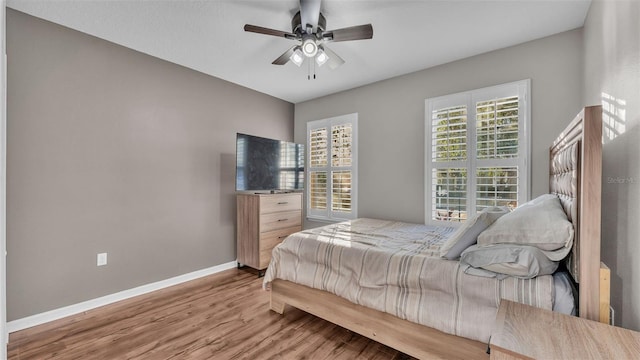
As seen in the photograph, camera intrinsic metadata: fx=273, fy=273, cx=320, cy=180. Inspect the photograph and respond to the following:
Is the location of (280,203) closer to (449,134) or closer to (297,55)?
(297,55)

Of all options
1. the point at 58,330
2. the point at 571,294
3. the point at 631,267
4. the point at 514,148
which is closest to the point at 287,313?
the point at 58,330

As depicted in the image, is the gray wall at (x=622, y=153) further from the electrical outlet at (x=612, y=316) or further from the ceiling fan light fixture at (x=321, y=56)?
the ceiling fan light fixture at (x=321, y=56)

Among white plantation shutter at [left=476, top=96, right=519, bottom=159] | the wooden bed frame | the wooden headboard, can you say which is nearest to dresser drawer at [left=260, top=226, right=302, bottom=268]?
the wooden bed frame

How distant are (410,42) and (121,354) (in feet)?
11.3

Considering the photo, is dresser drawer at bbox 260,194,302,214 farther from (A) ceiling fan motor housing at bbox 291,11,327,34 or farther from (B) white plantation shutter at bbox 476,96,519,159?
(B) white plantation shutter at bbox 476,96,519,159

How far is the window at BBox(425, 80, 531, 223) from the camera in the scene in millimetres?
2654

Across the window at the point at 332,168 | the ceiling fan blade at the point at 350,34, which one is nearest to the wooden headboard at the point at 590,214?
the ceiling fan blade at the point at 350,34

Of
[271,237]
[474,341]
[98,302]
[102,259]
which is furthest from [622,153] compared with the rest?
[98,302]

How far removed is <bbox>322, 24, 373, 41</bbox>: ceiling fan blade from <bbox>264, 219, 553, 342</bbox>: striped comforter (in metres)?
1.60

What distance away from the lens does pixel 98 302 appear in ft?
8.43

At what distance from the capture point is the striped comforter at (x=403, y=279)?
1.46 meters

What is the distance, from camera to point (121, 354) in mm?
1879

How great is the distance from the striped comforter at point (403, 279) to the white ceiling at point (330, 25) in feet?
6.02

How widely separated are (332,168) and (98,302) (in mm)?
3058
